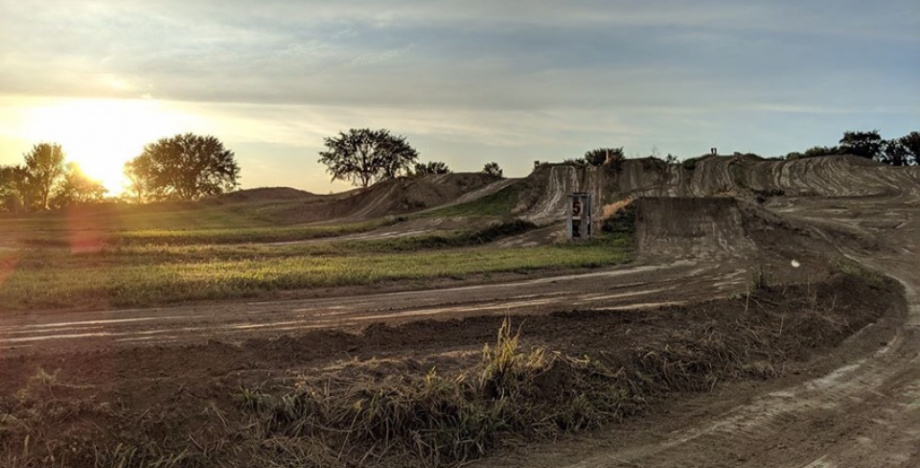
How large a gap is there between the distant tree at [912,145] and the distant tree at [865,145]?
220 cm

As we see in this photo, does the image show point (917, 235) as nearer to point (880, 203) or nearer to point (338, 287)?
point (880, 203)

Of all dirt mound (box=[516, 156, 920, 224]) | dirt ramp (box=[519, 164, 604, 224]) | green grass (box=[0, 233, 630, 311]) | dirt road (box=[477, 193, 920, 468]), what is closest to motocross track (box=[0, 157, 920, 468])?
dirt road (box=[477, 193, 920, 468])

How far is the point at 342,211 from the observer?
60.9 meters

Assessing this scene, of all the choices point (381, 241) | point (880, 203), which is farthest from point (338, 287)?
point (880, 203)

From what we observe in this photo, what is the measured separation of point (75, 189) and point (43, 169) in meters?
6.47

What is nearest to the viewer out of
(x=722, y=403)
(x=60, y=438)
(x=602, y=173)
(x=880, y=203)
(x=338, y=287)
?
(x=60, y=438)

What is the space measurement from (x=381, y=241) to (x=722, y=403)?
25245 mm

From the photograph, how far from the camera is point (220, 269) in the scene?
19.8m

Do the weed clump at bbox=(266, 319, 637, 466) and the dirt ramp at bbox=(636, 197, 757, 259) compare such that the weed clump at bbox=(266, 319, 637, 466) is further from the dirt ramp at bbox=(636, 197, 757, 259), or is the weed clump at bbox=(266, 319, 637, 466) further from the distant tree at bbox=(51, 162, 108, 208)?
the distant tree at bbox=(51, 162, 108, 208)

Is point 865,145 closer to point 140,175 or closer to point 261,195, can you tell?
point 261,195

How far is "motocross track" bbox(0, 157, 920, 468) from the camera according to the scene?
6309mm

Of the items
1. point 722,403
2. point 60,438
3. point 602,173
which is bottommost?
point 722,403

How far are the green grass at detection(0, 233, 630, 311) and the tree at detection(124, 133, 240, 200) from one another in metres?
58.8

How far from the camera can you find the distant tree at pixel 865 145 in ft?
243
